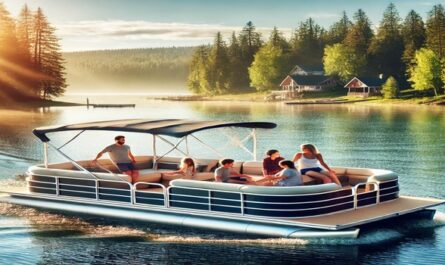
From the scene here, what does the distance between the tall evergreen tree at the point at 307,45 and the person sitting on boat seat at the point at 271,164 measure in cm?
15861

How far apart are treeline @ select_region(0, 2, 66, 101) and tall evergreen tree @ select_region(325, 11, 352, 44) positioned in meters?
87.7

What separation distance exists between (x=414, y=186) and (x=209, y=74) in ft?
477

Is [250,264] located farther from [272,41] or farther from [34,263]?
[272,41]

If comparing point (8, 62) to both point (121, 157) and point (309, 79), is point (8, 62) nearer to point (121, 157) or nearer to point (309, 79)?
point (309, 79)

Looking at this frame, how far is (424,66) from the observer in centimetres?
11475

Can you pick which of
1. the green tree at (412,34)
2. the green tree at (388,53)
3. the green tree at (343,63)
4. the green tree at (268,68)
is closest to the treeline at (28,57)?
the green tree at (268,68)

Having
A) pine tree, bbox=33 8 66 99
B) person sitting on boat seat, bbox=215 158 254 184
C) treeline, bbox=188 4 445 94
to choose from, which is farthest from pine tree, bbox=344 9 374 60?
person sitting on boat seat, bbox=215 158 254 184

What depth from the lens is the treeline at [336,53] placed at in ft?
424

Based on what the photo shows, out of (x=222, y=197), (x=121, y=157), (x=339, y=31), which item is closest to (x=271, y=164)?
(x=222, y=197)

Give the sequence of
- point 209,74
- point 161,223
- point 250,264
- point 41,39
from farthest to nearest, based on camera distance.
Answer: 1. point 209,74
2. point 41,39
3. point 161,223
4. point 250,264

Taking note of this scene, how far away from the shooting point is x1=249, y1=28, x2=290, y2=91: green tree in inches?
6156

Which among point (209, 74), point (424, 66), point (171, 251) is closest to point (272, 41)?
point (209, 74)

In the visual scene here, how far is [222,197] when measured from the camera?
17781mm

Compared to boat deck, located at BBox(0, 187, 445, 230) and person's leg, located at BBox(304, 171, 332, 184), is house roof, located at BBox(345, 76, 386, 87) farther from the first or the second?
person's leg, located at BBox(304, 171, 332, 184)
